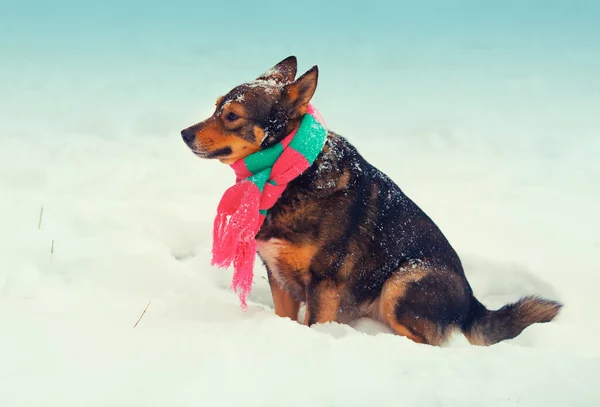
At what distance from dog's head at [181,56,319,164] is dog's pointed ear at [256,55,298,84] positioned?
0.81 feet

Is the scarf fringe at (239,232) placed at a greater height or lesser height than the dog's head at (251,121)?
lesser

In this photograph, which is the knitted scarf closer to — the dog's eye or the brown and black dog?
the brown and black dog

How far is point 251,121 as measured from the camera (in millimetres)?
3207

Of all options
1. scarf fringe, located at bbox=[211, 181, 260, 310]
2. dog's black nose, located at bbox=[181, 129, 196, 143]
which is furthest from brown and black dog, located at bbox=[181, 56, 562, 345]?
scarf fringe, located at bbox=[211, 181, 260, 310]

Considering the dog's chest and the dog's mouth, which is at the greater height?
the dog's mouth

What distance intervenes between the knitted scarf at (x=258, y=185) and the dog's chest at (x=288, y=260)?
13cm

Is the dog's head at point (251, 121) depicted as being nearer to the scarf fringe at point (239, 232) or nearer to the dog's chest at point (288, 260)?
the scarf fringe at point (239, 232)

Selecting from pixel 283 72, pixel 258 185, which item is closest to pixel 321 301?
pixel 258 185

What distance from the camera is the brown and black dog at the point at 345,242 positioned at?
3221 mm

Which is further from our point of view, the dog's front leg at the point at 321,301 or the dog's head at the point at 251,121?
the dog's front leg at the point at 321,301

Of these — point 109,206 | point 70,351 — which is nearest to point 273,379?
point 70,351

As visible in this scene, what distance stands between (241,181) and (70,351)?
1.28 meters

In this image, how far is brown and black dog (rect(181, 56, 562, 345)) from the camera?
3.22 metres

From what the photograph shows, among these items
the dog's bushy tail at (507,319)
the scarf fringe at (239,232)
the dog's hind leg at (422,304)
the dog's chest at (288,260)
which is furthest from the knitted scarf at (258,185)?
the dog's bushy tail at (507,319)
